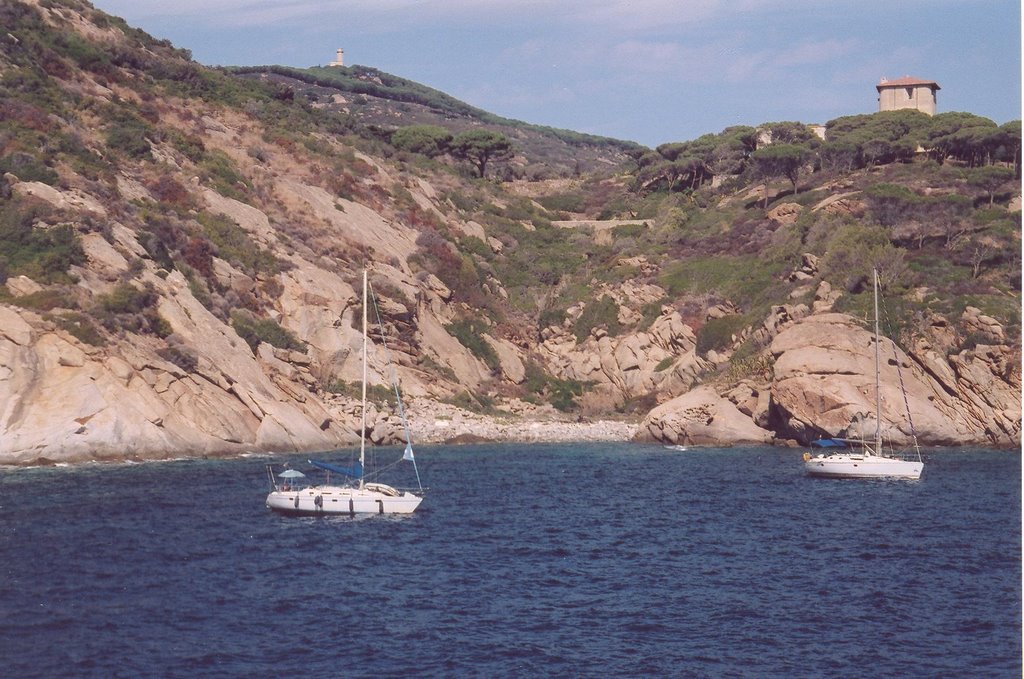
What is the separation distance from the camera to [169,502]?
47.4 metres

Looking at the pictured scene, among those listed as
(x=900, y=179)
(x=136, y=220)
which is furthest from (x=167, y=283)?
(x=900, y=179)

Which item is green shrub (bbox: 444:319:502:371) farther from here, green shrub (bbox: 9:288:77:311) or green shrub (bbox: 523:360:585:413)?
green shrub (bbox: 9:288:77:311)

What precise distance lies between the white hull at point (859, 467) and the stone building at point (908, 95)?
80940 millimetres

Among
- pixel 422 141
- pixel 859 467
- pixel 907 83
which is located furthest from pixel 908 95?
pixel 859 467

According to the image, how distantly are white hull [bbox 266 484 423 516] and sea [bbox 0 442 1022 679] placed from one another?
71 centimetres

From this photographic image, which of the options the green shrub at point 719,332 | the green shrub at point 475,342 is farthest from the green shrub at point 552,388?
the green shrub at point 719,332

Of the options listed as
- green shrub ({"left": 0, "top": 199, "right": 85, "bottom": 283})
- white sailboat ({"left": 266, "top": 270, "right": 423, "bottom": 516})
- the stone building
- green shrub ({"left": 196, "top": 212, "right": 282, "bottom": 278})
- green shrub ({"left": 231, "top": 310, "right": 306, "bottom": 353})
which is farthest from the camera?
the stone building

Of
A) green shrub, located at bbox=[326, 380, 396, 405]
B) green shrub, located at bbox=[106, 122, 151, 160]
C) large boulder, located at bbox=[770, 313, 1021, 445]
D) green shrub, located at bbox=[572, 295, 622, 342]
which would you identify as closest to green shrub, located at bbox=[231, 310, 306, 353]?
green shrub, located at bbox=[326, 380, 396, 405]

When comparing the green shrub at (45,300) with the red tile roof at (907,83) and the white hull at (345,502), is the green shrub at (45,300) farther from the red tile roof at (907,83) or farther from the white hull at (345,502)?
the red tile roof at (907,83)

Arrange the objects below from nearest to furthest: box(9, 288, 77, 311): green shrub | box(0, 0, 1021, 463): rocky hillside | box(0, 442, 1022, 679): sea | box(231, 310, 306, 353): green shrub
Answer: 1. box(0, 442, 1022, 679): sea
2. box(9, 288, 77, 311): green shrub
3. box(0, 0, 1021, 463): rocky hillside
4. box(231, 310, 306, 353): green shrub

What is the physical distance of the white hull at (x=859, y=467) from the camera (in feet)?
201

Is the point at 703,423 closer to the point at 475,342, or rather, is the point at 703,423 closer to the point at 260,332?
the point at 475,342

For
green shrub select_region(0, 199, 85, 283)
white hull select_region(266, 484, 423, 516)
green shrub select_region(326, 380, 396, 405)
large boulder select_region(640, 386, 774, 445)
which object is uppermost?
green shrub select_region(0, 199, 85, 283)

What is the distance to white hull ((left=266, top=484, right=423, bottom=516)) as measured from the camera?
156 feet
